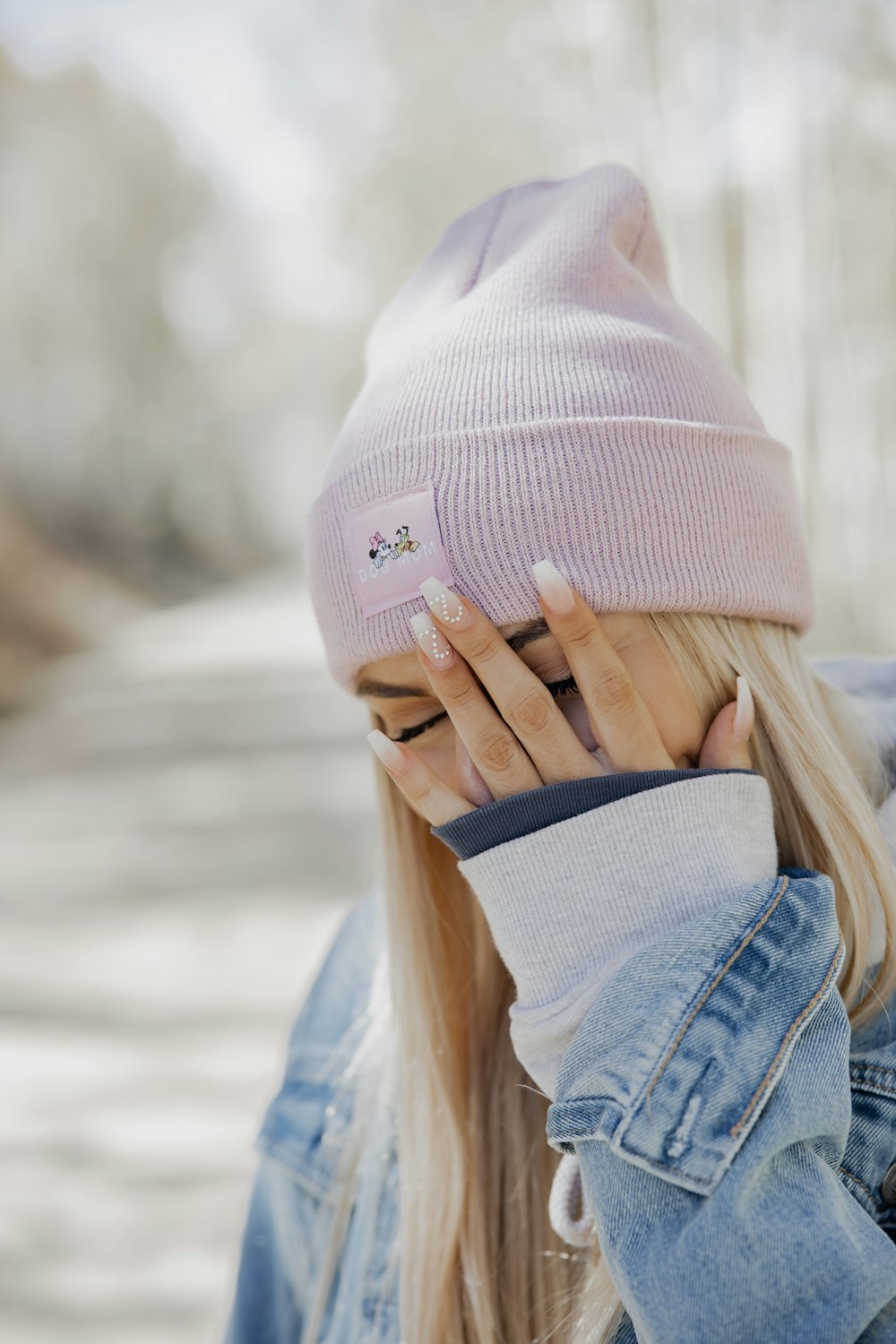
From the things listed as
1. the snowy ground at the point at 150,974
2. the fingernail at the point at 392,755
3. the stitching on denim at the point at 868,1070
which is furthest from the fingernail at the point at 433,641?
the snowy ground at the point at 150,974

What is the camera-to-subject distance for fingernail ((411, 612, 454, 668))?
114 cm

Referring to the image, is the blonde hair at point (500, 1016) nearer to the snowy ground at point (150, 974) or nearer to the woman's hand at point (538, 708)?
the woman's hand at point (538, 708)

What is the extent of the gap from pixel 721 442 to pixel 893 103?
26.7 feet

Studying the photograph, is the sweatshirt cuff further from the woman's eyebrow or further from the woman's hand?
the woman's eyebrow

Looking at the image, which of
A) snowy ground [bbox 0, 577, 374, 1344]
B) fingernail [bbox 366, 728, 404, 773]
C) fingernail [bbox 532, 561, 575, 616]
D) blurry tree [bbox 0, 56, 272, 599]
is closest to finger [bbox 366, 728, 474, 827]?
fingernail [bbox 366, 728, 404, 773]

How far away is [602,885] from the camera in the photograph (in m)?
1.05

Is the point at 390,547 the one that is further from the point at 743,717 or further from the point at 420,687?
the point at 743,717

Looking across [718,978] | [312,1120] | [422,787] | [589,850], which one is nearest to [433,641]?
[422,787]

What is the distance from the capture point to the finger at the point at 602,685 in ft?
3.60

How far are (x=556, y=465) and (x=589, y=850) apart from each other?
420mm

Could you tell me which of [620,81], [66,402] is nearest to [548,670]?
[620,81]

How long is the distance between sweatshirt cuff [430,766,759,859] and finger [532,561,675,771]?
0.09 ft

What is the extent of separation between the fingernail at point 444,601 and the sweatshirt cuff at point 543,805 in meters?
0.20

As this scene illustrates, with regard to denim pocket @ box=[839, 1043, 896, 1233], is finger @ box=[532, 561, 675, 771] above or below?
above
